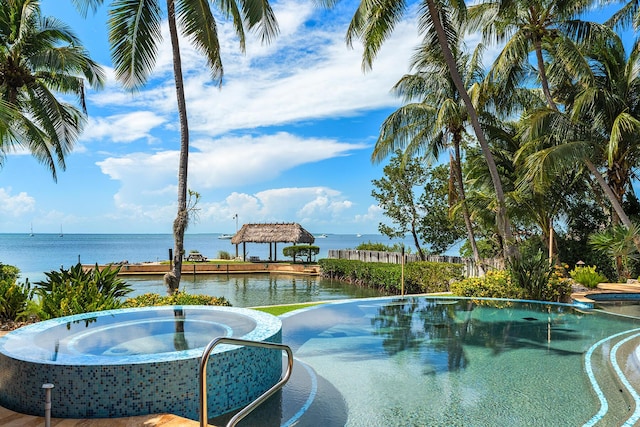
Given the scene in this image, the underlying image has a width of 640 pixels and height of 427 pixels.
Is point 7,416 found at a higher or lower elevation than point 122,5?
lower

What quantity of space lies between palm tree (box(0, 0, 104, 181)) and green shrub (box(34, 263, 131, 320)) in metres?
4.41

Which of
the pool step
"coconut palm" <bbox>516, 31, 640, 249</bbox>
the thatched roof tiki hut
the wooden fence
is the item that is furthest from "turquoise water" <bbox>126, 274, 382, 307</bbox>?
the pool step

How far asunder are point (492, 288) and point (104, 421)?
9674 millimetres

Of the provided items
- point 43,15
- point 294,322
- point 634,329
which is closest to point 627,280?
point 634,329

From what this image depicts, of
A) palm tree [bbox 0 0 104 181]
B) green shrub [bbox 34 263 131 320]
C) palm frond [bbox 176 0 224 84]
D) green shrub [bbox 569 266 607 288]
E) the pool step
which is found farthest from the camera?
green shrub [bbox 569 266 607 288]

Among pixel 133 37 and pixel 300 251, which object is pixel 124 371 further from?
pixel 300 251

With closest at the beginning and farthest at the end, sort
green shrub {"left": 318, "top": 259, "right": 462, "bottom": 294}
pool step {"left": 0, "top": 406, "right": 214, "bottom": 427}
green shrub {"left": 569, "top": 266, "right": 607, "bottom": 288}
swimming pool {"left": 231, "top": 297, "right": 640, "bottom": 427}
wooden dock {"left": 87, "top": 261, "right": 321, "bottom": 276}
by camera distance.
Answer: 1. pool step {"left": 0, "top": 406, "right": 214, "bottom": 427}
2. swimming pool {"left": 231, "top": 297, "right": 640, "bottom": 427}
3. green shrub {"left": 569, "top": 266, "right": 607, "bottom": 288}
4. green shrub {"left": 318, "top": 259, "right": 462, "bottom": 294}
5. wooden dock {"left": 87, "top": 261, "right": 321, "bottom": 276}

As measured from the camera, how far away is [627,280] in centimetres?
1467

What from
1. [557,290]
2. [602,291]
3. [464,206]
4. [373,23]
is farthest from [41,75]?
[602,291]

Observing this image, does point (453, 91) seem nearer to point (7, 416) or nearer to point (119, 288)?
point (119, 288)

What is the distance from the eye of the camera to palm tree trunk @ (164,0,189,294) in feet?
29.2

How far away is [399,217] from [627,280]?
12532 mm

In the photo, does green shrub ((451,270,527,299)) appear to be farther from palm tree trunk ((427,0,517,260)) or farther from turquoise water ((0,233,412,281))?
turquoise water ((0,233,412,281))

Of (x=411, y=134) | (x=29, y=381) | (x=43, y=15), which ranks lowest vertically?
(x=29, y=381)
